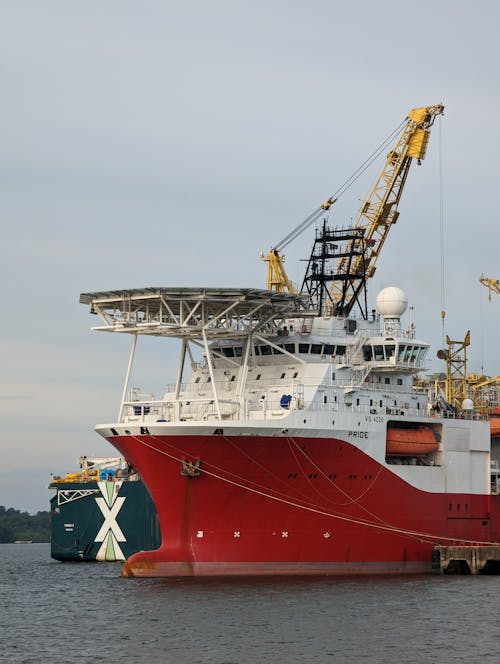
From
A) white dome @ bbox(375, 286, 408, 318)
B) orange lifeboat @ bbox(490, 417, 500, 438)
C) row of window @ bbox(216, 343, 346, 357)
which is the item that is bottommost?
orange lifeboat @ bbox(490, 417, 500, 438)

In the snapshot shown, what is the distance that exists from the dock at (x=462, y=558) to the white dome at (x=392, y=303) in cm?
1096

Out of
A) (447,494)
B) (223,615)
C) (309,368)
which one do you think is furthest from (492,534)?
(223,615)

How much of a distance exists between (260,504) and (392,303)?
13.1 m

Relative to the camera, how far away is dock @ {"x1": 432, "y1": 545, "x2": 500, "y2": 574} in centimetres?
5591

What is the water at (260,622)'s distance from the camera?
121 feet

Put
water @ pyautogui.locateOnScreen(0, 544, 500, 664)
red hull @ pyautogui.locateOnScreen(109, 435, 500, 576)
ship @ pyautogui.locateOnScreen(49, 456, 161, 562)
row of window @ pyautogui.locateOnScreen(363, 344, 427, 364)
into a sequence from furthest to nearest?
1. ship @ pyautogui.locateOnScreen(49, 456, 161, 562)
2. row of window @ pyautogui.locateOnScreen(363, 344, 427, 364)
3. red hull @ pyautogui.locateOnScreen(109, 435, 500, 576)
4. water @ pyautogui.locateOnScreen(0, 544, 500, 664)

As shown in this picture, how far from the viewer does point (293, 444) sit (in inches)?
1980

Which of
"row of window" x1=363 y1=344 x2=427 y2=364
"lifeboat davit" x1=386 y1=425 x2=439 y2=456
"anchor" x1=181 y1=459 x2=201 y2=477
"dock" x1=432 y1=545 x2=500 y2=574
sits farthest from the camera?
A: "row of window" x1=363 y1=344 x2=427 y2=364

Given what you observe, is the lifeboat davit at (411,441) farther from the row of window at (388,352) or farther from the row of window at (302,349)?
the row of window at (302,349)

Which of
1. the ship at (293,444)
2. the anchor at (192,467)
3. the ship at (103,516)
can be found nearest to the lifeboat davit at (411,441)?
the ship at (293,444)

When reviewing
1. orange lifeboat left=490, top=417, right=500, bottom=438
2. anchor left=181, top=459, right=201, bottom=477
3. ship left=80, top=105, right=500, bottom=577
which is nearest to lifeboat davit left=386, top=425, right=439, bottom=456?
ship left=80, top=105, right=500, bottom=577

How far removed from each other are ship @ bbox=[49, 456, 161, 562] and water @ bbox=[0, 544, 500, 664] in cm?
2127

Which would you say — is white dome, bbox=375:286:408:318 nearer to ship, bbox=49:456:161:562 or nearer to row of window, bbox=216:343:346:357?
row of window, bbox=216:343:346:357

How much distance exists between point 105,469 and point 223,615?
42.0 m
